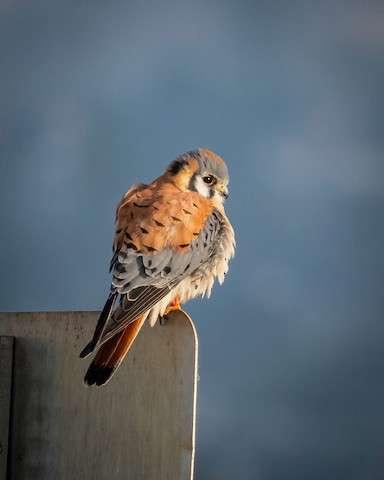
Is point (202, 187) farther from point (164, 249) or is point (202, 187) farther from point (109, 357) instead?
point (109, 357)

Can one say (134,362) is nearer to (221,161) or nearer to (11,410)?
(11,410)

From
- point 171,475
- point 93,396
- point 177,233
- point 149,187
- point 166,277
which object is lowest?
point 171,475

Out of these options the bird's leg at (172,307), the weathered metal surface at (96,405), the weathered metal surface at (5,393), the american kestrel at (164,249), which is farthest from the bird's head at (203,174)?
the weathered metal surface at (5,393)

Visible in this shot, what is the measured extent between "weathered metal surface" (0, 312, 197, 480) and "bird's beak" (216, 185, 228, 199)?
92cm

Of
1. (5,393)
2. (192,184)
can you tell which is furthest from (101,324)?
(192,184)

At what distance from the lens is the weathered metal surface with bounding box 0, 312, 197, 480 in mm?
2113

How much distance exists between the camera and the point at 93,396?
232 centimetres

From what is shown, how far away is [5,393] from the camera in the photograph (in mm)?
2506

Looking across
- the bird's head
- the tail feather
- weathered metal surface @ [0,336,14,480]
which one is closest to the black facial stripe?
the bird's head

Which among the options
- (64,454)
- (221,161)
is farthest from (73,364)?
(221,161)

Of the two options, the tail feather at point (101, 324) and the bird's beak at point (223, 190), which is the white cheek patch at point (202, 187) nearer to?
the bird's beak at point (223, 190)

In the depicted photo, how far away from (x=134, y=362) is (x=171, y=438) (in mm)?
282

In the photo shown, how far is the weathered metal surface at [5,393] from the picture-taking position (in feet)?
8.10

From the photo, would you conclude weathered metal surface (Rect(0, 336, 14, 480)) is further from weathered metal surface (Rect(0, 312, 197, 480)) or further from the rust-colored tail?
the rust-colored tail
